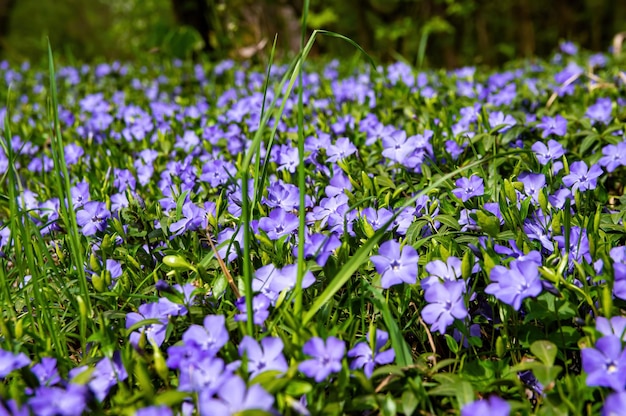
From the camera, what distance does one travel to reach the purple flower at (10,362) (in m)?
1.22

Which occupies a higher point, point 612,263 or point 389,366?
point 612,263

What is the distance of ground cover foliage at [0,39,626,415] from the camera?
48.8 inches

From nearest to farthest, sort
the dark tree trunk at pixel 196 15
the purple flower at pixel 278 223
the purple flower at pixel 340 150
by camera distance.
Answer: the purple flower at pixel 278 223 → the purple flower at pixel 340 150 → the dark tree trunk at pixel 196 15

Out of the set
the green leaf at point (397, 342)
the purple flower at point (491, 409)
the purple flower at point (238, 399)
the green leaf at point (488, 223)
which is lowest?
the green leaf at point (397, 342)

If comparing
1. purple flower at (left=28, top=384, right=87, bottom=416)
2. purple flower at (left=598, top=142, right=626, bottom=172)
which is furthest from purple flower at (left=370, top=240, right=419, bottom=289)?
purple flower at (left=598, top=142, right=626, bottom=172)

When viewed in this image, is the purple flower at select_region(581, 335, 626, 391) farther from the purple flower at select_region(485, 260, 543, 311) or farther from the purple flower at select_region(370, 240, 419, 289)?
the purple flower at select_region(370, 240, 419, 289)

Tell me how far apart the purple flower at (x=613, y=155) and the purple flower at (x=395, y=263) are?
1.11m

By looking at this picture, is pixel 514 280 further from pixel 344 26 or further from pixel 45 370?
pixel 344 26

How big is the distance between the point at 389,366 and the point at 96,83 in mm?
4912

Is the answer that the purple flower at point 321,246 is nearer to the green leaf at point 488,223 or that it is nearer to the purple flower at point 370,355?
the purple flower at point 370,355

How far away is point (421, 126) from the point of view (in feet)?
9.07

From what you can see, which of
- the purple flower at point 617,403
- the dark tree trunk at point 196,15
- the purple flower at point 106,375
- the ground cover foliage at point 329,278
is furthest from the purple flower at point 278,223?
the dark tree trunk at point 196,15

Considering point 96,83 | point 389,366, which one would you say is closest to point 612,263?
point 389,366

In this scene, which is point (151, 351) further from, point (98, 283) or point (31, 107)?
point (31, 107)
